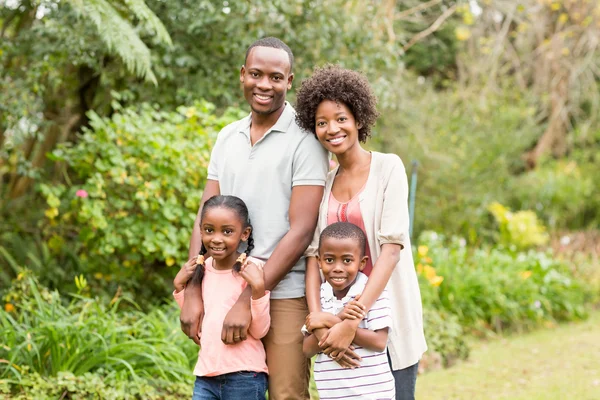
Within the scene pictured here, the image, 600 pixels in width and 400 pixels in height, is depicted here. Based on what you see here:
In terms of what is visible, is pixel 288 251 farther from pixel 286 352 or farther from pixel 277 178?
pixel 286 352

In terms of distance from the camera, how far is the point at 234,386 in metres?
2.88

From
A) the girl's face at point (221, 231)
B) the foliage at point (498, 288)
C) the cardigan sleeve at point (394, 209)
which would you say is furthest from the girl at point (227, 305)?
the foliage at point (498, 288)

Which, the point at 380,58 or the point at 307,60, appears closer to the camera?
the point at 307,60

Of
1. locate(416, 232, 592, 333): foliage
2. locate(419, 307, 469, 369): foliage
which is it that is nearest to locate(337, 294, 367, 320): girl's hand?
locate(419, 307, 469, 369): foliage

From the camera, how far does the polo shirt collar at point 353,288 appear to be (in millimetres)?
2826

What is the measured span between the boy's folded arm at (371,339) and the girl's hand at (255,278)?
0.40 metres

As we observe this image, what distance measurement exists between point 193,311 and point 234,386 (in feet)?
1.11

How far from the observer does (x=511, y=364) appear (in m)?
6.52

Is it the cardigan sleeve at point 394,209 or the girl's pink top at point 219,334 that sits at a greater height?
the cardigan sleeve at point 394,209

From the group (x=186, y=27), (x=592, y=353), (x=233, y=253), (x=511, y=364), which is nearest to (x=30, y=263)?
(x=186, y=27)

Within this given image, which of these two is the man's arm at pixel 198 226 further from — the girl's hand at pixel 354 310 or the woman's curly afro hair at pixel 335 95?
the girl's hand at pixel 354 310

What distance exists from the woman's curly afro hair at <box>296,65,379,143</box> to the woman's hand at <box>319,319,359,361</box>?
2.66 ft

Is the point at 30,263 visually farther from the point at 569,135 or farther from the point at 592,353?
the point at 569,135

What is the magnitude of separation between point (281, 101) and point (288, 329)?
36.5 inches
